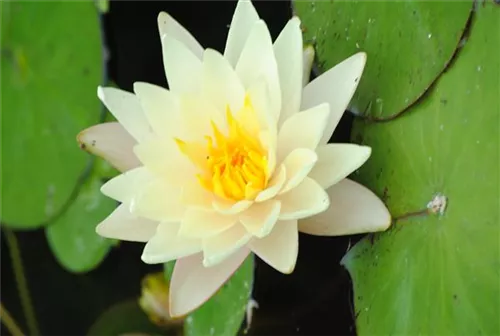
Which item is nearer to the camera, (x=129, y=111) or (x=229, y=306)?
(x=129, y=111)

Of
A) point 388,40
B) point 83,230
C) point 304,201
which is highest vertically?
point 388,40

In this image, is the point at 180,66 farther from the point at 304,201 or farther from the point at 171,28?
the point at 304,201

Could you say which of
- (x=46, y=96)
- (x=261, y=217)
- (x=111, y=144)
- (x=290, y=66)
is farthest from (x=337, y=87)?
(x=46, y=96)

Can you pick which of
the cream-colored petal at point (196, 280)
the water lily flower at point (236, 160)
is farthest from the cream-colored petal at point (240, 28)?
the cream-colored petal at point (196, 280)

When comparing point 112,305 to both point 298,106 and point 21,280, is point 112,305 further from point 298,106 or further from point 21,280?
point 298,106

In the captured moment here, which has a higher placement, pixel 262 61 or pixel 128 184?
pixel 262 61

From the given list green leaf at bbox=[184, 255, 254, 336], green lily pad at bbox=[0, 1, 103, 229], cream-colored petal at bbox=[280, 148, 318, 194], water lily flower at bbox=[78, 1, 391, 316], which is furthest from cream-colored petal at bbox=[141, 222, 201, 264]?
green lily pad at bbox=[0, 1, 103, 229]

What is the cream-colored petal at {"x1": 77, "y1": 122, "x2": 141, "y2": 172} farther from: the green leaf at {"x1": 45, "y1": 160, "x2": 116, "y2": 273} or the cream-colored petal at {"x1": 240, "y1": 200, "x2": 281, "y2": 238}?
the green leaf at {"x1": 45, "y1": 160, "x2": 116, "y2": 273}
